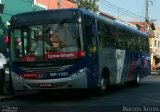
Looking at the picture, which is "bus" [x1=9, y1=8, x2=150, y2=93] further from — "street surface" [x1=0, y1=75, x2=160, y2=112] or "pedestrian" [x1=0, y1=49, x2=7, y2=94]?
"pedestrian" [x1=0, y1=49, x2=7, y2=94]

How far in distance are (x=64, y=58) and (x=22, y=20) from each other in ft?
6.73

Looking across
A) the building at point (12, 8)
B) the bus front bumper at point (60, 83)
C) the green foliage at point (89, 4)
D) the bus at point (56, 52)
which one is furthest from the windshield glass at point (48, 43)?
the green foliage at point (89, 4)

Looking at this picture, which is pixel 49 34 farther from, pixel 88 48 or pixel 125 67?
pixel 125 67

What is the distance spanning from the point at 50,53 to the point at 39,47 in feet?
1.42

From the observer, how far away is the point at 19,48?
16.7 m

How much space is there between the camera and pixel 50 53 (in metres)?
16.3

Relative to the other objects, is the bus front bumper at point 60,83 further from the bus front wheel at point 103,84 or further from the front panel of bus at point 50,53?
the bus front wheel at point 103,84

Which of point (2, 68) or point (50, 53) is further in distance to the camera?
point (2, 68)

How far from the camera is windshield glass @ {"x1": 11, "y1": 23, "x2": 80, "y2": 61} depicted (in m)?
16.2

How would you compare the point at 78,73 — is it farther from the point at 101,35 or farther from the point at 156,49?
the point at 156,49

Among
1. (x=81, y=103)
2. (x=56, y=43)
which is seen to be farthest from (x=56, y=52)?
(x=81, y=103)

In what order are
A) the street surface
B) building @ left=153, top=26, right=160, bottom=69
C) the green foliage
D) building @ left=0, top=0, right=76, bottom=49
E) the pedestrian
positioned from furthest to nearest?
building @ left=153, top=26, right=160, bottom=69, the green foliage, building @ left=0, top=0, right=76, bottom=49, the pedestrian, the street surface

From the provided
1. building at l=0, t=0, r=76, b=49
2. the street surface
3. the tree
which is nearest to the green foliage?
the tree

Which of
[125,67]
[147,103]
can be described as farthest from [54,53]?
[125,67]
